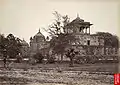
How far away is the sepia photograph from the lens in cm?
193

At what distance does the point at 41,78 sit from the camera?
1934mm

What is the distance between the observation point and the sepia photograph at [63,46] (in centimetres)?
193

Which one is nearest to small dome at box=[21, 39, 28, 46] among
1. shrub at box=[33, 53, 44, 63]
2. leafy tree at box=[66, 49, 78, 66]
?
shrub at box=[33, 53, 44, 63]

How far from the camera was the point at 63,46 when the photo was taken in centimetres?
194

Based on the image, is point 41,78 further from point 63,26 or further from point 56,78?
point 63,26

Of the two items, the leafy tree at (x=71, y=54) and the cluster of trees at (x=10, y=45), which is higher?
the cluster of trees at (x=10, y=45)

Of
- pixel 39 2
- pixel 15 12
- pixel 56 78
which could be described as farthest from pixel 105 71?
pixel 15 12

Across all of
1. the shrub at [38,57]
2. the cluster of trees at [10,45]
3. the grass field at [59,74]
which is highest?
the cluster of trees at [10,45]

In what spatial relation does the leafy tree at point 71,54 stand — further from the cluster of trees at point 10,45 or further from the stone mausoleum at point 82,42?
the cluster of trees at point 10,45

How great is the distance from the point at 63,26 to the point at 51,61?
44cm

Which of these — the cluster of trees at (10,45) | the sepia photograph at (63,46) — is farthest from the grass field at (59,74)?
the cluster of trees at (10,45)

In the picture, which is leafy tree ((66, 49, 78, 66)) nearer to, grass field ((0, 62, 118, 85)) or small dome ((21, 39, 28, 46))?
grass field ((0, 62, 118, 85))

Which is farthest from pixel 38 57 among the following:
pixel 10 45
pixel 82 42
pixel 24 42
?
pixel 82 42

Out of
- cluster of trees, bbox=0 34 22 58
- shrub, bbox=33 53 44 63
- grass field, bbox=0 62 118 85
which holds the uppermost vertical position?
cluster of trees, bbox=0 34 22 58
